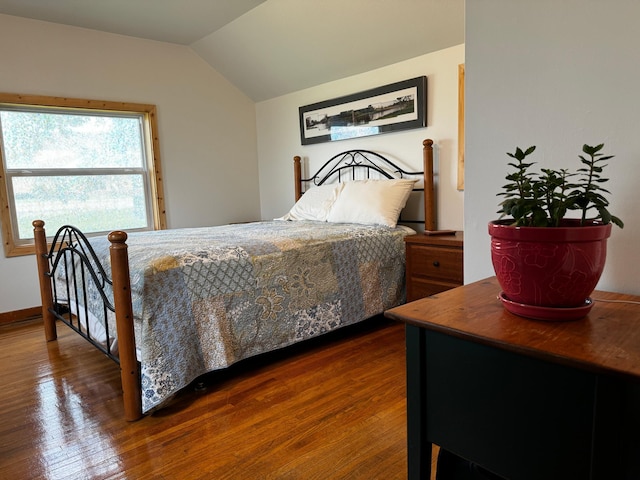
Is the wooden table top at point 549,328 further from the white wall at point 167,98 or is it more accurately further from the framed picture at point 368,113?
the white wall at point 167,98

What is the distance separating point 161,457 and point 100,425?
43cm

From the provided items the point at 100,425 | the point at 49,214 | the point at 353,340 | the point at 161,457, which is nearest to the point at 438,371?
the point at 161,457

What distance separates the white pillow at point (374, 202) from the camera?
3.10 m

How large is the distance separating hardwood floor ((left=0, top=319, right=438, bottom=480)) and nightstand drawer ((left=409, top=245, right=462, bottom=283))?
497 millimetres

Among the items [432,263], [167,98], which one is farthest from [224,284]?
[167,98]

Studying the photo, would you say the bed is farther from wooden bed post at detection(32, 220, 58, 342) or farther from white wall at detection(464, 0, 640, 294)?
white wall at detection(464, 0, 640, 294)

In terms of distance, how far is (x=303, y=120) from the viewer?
13.5 ft

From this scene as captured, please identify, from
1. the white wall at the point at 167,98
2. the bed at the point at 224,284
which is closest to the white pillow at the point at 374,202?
the bed at the point at 224,284

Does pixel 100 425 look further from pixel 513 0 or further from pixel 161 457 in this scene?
pixel 513 0

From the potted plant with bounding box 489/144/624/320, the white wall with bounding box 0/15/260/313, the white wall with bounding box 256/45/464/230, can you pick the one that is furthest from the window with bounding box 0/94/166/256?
the potted plant with bounding box 489/144/624/320

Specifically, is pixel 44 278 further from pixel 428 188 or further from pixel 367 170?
pixel 428 188

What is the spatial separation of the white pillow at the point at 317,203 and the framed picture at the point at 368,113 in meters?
0.51

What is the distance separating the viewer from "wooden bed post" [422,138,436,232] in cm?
306

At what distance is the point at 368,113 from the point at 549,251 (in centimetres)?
293
